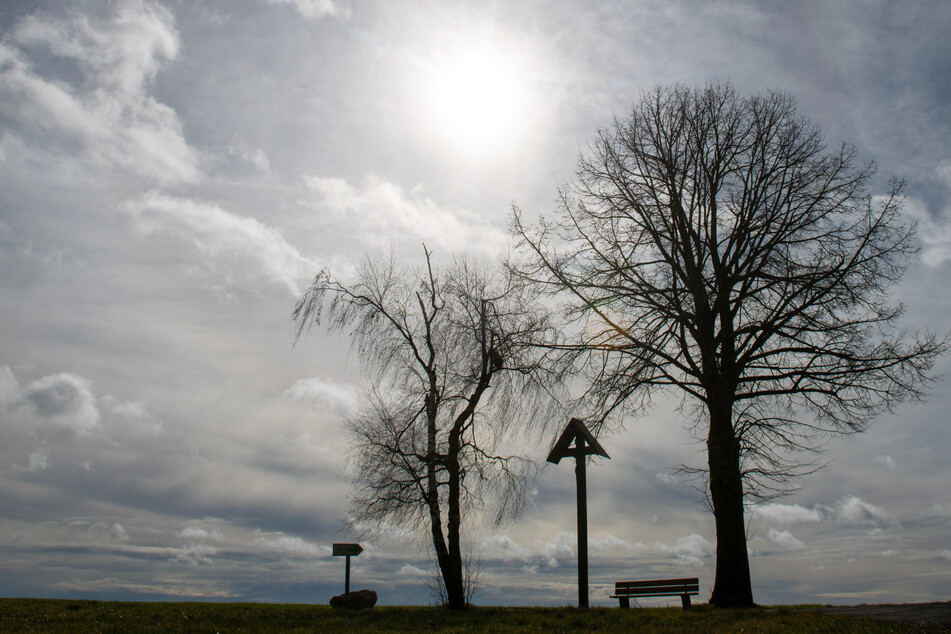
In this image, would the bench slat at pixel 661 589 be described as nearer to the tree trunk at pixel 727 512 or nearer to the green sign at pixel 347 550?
the tree trunk at pixel 727 512

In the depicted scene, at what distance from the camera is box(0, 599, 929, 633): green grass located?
10.9 m

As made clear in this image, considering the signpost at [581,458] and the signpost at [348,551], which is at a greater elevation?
the signpost at [581,458]

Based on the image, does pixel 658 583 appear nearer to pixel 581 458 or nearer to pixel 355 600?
pixel 581 458

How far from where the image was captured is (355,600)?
17.5 meters

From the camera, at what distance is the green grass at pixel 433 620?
10.9 m

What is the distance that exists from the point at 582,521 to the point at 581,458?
154cm

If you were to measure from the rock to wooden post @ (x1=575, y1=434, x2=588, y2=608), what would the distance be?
19.9 feet

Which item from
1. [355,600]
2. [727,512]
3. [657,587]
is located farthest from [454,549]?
[727,512]

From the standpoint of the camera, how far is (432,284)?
756 inches

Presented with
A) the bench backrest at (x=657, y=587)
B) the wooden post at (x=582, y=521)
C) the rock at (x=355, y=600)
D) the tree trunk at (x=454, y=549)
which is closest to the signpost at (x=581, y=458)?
the wooden post at (x=582, y=521)

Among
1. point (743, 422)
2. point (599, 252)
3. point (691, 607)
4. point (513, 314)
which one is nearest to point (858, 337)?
point (743, 422)

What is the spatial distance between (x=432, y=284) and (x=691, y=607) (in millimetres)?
10878

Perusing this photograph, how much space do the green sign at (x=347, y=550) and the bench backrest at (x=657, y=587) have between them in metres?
7.74

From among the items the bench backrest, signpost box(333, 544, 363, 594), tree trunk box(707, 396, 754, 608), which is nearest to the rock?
signpost box(333, 544, 363, 594)
